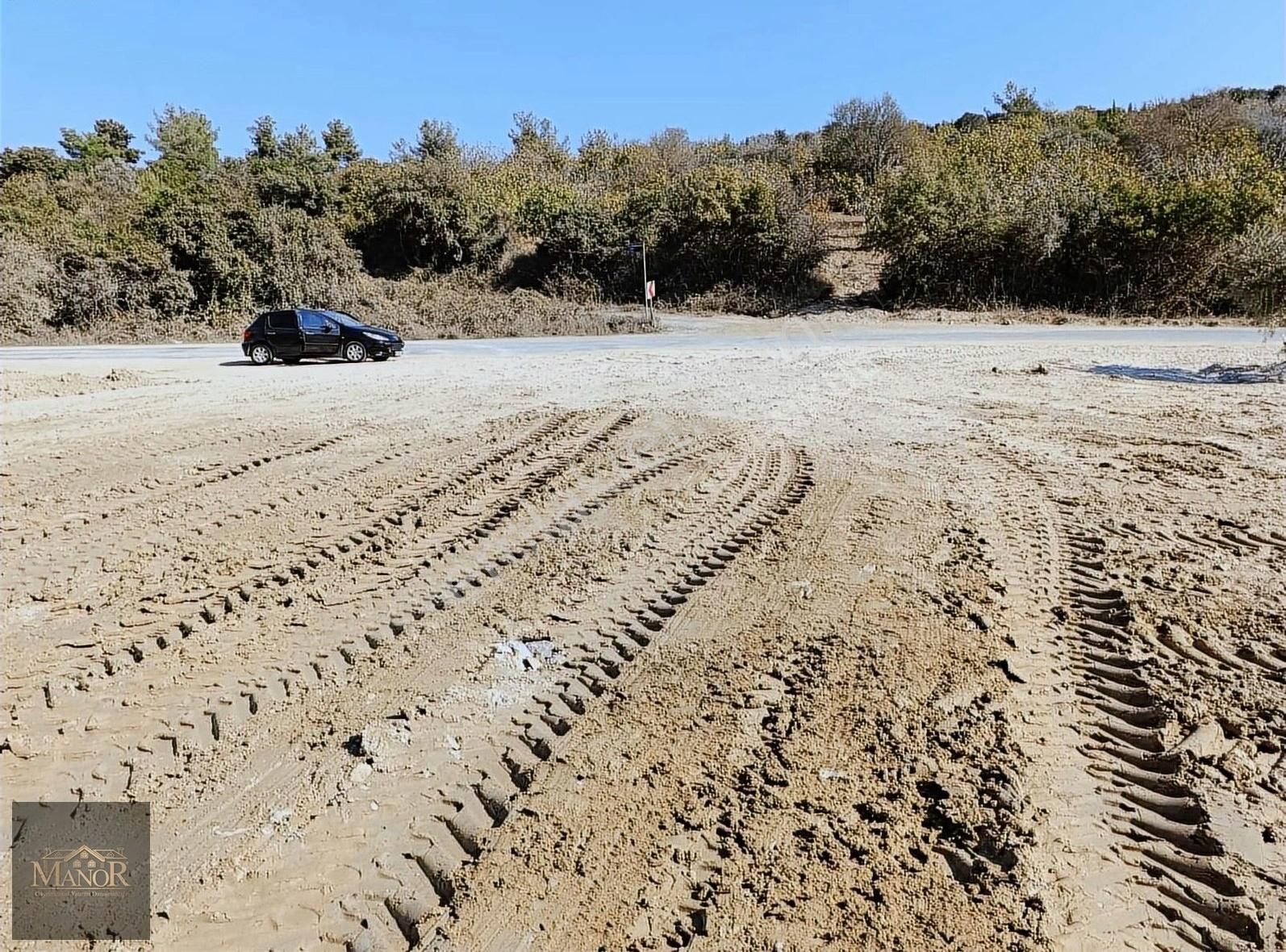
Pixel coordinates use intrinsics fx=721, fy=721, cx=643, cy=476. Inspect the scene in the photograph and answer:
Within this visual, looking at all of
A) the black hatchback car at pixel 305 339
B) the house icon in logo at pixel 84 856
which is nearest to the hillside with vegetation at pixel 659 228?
the black hatchback car at pixel 305 339

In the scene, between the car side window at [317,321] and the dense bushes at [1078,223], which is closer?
the car side window at [317,321]

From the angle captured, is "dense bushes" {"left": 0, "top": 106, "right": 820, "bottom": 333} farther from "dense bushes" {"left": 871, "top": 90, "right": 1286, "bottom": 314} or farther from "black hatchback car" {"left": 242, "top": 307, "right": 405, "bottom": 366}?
"black hatchback car" {"left": 242, "top": 307, "right": 405, "bottom": 366}

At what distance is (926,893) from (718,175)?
117ft

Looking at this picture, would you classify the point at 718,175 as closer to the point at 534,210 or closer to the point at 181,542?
the point at 534,210

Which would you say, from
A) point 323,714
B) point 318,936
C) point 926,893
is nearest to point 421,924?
point 318,936

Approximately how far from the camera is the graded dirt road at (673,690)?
2.44 m

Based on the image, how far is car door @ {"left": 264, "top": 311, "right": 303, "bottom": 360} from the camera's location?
1864 centimetres

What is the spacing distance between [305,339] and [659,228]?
2121 cm

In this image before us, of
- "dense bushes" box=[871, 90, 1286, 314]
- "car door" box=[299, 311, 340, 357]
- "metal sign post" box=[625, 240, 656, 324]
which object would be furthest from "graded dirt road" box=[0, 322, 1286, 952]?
"metal sign post" box=[625, 240, 656, 324]

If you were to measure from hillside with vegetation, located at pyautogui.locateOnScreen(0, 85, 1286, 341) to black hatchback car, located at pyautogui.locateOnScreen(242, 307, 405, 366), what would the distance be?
9667 mm

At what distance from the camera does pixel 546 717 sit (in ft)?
11.4

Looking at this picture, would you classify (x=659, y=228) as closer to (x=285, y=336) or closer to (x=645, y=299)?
(x=645, y=299)

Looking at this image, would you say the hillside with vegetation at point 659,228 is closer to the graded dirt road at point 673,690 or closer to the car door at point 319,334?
the car door at point 319,334

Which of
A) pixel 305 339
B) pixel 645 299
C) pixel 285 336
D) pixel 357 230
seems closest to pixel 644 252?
pixel 645 299
